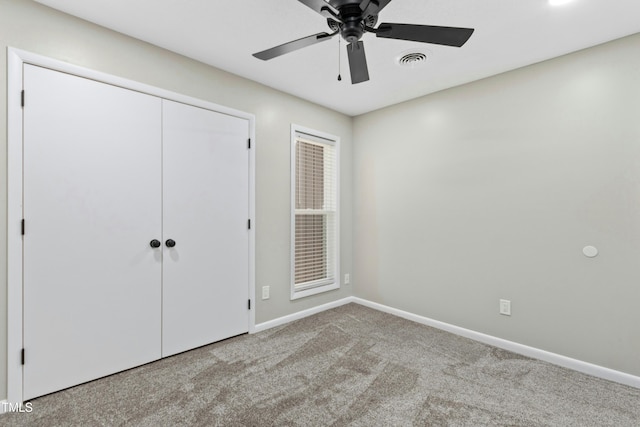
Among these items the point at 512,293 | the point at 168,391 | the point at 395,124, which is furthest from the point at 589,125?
the point at 168,391

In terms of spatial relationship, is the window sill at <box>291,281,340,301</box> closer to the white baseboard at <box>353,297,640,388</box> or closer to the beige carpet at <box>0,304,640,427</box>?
the beige carpet at <box>0,304,640,427</box>

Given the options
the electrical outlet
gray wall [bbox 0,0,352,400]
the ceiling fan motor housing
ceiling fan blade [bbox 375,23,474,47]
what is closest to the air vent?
ceiling fan blade [bbox 375,23,474,47]

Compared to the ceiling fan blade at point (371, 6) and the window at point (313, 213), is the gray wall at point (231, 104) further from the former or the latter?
the ceiling fan blade at point (371, 6)

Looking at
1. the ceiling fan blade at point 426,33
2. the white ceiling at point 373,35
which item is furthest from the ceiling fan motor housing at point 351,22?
the white ceiling at point 373,35

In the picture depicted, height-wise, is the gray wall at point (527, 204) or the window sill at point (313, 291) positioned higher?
the gray wall at point (527, 204)

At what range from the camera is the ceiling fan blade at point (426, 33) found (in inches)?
57.8

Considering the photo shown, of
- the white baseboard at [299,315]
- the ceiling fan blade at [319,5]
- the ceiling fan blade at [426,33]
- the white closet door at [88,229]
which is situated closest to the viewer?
the ceiling fan blade at [319,5]

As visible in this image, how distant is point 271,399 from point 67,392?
4.30 feet

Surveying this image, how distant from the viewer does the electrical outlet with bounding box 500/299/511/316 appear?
106 inches

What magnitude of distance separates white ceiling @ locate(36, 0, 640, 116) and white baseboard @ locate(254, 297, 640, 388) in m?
2.39

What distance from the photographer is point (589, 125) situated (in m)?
2.30

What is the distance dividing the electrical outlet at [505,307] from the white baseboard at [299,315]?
1.76 m

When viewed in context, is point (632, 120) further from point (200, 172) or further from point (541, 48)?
point (200, 172)

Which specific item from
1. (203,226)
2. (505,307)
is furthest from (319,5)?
(505,307)
